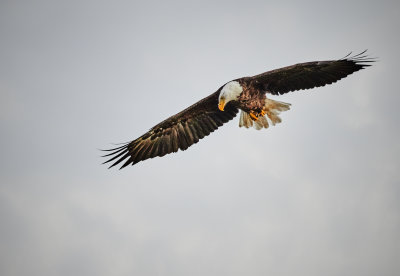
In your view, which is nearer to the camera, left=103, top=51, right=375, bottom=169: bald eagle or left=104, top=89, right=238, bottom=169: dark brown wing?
left=103, top=51, right=375, bottom=169: bald eagle

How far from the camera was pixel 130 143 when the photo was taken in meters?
6.59

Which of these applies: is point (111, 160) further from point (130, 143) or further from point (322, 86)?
point (322, 86)

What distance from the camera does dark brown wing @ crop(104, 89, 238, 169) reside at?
677cm

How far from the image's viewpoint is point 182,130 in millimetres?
7004

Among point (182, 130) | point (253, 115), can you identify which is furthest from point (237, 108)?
point (182, 130)

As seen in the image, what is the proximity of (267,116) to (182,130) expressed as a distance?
74.8 inches

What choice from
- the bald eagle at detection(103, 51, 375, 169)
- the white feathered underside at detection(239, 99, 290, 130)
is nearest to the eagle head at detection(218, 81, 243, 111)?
the bald eagle at detection(103, 51, 375, 169)

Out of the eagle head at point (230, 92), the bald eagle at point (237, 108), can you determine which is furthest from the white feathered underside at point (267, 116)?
the eagle head at point (230, 92)

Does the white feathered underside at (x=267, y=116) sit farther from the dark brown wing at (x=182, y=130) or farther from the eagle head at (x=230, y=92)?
the eagle head at (x=230, y=92)

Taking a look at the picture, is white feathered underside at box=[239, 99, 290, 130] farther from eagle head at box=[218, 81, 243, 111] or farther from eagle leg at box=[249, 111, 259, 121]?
eagle head at box=[218, 81, 243, 111]

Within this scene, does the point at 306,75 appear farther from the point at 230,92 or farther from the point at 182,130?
the point at 182,130

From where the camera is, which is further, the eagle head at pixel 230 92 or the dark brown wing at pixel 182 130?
the dark brown wing at pixel 182 130

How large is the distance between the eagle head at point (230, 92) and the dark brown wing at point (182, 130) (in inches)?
28.5

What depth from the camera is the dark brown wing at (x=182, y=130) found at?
267 inches
